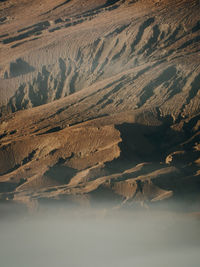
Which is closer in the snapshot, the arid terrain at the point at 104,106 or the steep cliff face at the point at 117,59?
the arid terrain at the point at 104,106

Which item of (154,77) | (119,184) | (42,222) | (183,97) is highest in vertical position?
(154,77)

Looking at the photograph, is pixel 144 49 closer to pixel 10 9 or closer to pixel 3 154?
pixel 3 154

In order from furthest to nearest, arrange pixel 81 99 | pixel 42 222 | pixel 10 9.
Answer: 1. pixel 10 9
2. pixel 81 99
3. pixel 42 222

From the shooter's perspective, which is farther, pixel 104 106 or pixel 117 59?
pixel 117 59

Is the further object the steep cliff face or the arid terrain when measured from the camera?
A: the steep cliff face

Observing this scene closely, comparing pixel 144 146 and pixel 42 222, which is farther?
pixel 144 146

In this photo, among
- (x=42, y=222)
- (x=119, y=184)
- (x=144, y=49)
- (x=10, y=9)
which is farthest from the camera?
(x=10, y=9)

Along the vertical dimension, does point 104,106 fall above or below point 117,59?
below

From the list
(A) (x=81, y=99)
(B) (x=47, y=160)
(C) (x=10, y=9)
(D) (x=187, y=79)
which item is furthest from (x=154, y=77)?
(C) (x=10, y=9)
